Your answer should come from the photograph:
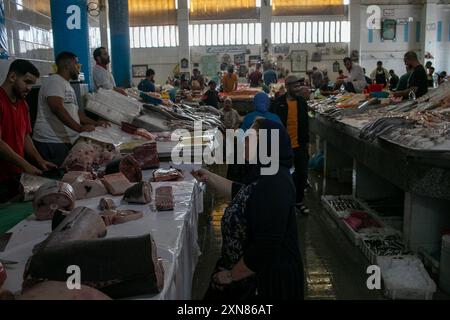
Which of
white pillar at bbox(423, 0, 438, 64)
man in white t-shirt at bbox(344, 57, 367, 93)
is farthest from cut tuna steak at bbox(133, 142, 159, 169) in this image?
white pillar at bbox(423, 0, 438, 64)

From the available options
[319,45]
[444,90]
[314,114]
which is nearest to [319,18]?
[319,45]

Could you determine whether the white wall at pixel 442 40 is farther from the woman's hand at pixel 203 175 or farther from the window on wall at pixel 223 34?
the woman's hand at pixel 203 175

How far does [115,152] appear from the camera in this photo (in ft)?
14.7

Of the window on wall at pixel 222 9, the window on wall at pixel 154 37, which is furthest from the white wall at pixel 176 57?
the window on wall at pixel 222 9

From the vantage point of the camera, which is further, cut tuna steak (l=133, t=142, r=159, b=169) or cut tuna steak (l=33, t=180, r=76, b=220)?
cut tuna steak (l=133, t=142, r=159, b=169)

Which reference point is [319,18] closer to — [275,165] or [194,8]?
[194,8]

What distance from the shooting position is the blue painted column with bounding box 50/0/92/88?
25.3ft

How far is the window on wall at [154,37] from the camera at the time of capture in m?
26.3

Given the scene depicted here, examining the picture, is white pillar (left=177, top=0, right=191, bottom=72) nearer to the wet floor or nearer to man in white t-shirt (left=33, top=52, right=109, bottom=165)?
the wet floor

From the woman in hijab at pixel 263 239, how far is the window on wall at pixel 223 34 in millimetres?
24470

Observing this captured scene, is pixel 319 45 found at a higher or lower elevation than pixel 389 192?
higher

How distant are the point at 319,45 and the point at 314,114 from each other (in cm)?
1738

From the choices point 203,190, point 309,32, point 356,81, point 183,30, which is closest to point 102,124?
point 203,190

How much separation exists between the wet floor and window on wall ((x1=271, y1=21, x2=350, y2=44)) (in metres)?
20.8
